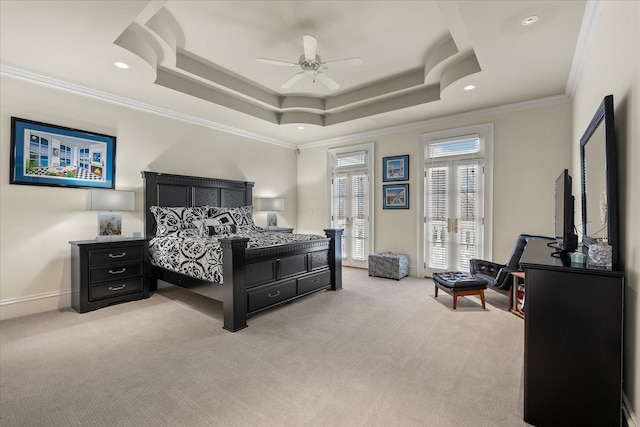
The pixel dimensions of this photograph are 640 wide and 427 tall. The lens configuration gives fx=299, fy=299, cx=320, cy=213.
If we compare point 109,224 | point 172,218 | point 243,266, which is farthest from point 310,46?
point 109,224

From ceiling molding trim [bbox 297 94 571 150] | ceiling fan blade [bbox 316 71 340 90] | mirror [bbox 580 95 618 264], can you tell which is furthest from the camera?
ceiling molding trim [bbox 297 94 571 150]

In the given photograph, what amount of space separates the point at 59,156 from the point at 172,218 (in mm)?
1527

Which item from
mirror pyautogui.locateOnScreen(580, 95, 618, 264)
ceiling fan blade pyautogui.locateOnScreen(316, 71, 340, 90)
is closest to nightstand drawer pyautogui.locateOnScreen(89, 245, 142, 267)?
ceiling fan blade pyautogui.locateOnScreen(316, 71, 340, 90)

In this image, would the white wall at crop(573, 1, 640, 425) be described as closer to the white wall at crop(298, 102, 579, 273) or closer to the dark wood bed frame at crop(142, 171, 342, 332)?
the white wall at crop(298, 102, 579, 273)

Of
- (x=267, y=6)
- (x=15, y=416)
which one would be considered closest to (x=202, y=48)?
(x=267, y=6)

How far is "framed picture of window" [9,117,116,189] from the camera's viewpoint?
3494mm

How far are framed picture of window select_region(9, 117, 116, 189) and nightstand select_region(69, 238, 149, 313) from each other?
866mm

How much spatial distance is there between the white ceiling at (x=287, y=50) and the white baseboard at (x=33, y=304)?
264cm

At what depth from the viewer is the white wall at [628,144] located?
1.55m

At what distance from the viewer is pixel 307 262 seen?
4102 millimetres

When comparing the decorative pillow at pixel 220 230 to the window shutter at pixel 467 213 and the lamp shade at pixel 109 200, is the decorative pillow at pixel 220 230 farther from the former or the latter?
the window shutter at pixel 467 213

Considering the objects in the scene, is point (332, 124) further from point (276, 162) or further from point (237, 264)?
point (237, 264)

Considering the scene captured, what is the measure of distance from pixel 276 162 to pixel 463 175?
390 cm

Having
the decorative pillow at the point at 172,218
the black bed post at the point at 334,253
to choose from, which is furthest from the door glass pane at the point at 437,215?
the decorative pillow at the point at 172,218
